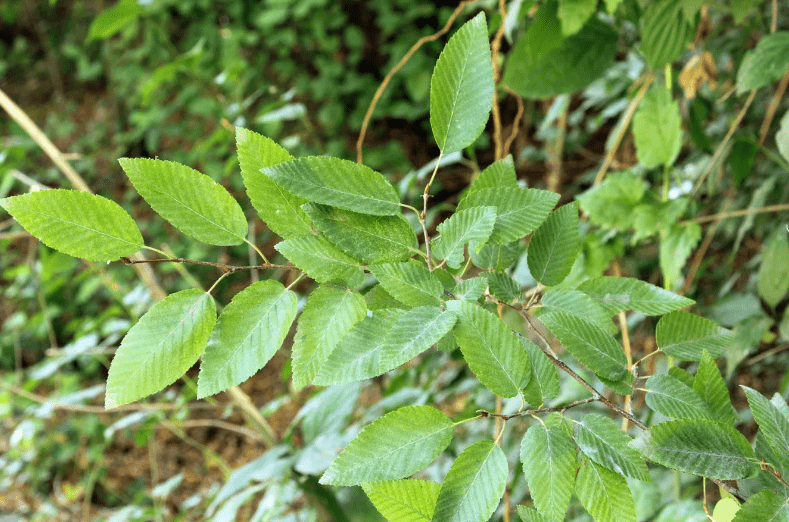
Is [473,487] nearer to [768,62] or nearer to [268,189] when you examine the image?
[268,189]

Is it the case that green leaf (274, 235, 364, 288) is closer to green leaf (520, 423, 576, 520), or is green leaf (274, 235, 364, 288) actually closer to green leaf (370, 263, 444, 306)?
green leaf (370, 263, 444, 306)

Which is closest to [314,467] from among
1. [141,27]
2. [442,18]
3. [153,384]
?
[153,384]

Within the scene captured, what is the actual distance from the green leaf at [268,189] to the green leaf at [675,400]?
0.27 metres

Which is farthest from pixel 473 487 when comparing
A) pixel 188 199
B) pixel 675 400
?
pixel 188 199

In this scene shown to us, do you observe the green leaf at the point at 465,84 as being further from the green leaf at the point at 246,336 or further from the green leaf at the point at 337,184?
the green leaf at the point at 246,336

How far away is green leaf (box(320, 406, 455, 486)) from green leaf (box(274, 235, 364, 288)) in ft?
0.32

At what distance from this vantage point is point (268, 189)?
0.41 m

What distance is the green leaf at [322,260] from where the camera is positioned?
39cm

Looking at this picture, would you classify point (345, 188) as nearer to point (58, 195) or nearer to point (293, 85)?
point (58, 195)

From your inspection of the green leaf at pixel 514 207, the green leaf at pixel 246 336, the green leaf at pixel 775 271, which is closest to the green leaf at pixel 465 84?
the green leaf at pixel 514 207

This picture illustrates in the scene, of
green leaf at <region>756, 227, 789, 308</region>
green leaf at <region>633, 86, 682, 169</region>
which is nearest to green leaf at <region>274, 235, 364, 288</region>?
green leaf at <region>633, 86, 682, 169</region>

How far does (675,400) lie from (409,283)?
20 cm

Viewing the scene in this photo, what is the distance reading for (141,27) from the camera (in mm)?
3266

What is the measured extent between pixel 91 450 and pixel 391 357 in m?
2.61
